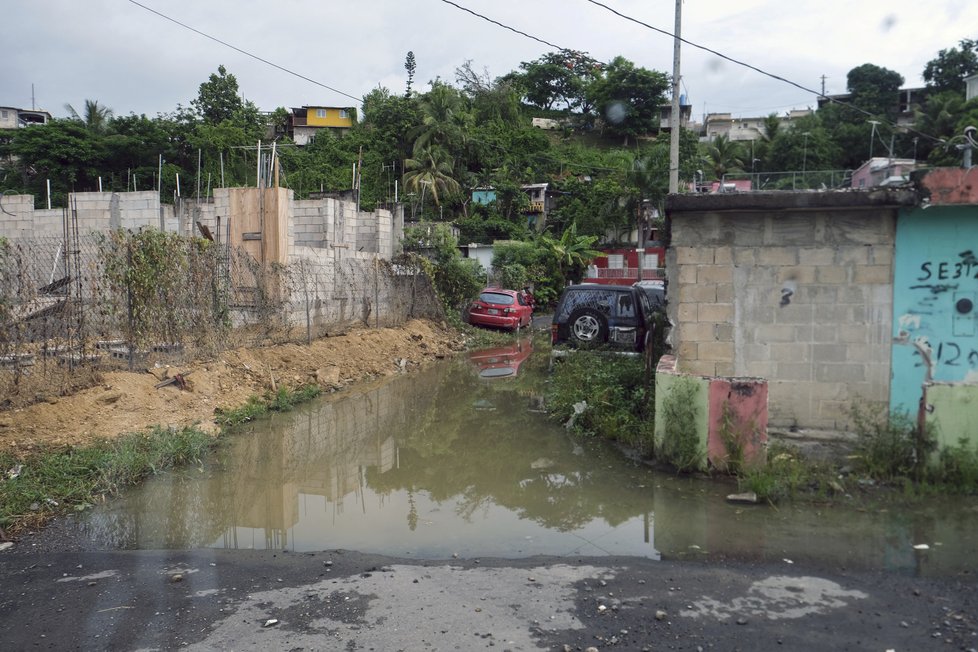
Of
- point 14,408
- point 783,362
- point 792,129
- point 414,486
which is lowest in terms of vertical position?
point 414,486

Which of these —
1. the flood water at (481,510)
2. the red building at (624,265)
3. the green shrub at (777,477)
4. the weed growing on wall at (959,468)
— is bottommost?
the flood water at (481,510)

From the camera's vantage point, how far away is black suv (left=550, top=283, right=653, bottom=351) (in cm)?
1279

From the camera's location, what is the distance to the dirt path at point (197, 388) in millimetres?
8219

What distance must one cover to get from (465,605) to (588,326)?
9.00 meters

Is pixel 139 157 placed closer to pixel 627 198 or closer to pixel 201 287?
pixel 627 198

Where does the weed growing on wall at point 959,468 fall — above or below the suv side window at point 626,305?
below

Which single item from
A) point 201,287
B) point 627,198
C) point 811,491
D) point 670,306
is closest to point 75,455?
point 201,287

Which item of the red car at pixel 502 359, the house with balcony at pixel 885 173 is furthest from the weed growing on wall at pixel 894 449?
the red car at pixel 502 359

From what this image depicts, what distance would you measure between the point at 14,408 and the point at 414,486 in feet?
17.0

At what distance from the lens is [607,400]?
31.3 ft

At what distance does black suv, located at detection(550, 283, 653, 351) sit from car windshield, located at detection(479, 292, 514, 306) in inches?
392

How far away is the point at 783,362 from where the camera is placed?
771 centimetres

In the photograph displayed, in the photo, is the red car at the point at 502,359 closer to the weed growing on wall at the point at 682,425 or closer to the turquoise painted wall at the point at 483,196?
the weed growing on wall at the point at 682,425

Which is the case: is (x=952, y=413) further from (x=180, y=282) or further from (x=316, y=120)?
(x=316, y=120)
